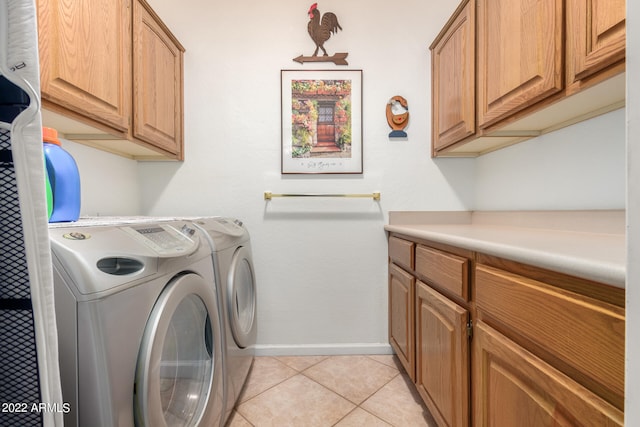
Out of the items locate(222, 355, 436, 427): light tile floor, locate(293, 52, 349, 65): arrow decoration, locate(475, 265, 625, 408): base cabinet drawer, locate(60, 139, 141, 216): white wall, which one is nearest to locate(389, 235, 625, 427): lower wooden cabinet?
locate(475, 265, 625, 408): base cabinet drawer

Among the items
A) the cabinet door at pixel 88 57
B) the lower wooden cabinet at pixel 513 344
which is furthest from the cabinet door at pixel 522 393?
the cabinet door at pixel 88 57

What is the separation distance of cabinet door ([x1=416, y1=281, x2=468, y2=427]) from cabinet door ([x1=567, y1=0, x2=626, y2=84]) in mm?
826

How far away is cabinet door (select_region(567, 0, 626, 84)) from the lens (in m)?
0.75

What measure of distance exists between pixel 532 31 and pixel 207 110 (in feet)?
5.75

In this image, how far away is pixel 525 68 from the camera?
3.50 feet

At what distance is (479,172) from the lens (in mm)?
1897

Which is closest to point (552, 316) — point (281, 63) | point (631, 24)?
point (631, 24)

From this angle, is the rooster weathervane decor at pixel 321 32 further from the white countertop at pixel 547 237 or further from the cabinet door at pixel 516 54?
the white countertop at pixel 547 237

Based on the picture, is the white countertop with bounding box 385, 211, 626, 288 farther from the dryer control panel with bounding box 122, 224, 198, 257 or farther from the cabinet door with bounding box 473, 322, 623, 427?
the dryer control panel with bounding box 122, 224, 198, 257

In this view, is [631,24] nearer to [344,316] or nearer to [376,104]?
[376,104]

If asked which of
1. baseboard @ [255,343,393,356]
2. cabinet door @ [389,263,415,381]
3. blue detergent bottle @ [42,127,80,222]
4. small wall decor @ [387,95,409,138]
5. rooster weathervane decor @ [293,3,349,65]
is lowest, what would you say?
baseboard @ [255,343,393,356]

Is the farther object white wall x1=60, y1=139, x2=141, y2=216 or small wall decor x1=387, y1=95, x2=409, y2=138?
small wall decor x1=387, y1=95, x2=409, y2=138

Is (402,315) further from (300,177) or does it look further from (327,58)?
(327,58)

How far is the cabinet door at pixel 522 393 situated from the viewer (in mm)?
521
